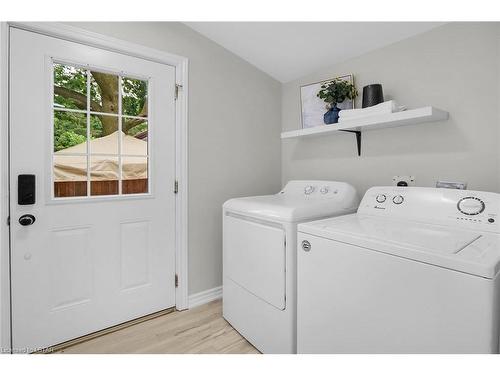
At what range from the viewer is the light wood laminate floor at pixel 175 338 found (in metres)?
1.65

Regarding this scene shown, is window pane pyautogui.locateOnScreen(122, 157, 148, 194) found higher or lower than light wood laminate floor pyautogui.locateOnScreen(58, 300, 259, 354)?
higher

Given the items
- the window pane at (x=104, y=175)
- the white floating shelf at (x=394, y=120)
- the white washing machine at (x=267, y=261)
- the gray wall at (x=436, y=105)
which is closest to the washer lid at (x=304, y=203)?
the white washing machine at (x=267, y=261)

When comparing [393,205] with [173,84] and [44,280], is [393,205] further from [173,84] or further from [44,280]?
[44,280]

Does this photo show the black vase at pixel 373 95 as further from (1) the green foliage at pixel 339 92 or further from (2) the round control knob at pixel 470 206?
(2) the round control knob at pixel 470 206

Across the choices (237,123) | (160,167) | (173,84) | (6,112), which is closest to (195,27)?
(173,84)

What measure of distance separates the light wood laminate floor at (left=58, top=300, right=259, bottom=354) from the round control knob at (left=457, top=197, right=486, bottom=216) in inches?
53.8

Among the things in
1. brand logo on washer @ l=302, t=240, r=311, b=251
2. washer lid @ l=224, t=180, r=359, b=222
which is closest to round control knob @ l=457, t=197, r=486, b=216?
washer lid @ l=224, t=180, r=359, b=222

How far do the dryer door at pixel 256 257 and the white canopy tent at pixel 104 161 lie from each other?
28.8 inches

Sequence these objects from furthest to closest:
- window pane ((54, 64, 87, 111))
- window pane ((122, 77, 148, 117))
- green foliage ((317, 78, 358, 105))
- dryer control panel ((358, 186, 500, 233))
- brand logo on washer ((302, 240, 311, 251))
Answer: green foliage ((317, 78, 358, 105)), window pane ((122, 77, 148, 117)), window pane ((54, 64, 87, 111)), brand logo on washer ((302, 240, 311, 251)), dryer control panel ((358, 186, 500, 233))

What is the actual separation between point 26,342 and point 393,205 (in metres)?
2.23

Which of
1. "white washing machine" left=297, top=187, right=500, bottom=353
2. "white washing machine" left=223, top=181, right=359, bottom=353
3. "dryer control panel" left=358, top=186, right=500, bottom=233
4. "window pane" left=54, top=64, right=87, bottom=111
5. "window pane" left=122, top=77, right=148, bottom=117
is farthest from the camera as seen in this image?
"window pane" left=122, top=77, right=148, bottom=117

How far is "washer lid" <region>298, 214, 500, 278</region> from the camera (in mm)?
859

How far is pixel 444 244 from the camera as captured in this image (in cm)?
100

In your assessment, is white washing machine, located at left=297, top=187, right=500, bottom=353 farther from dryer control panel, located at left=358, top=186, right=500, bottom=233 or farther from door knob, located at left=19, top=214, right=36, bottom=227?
door knob, located at left=19, top=214, right=36, bottom=227
